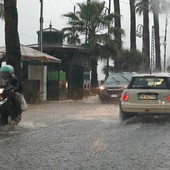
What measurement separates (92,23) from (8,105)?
24.4 m

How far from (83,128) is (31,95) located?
1068 cm

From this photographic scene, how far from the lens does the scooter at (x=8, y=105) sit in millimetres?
13367

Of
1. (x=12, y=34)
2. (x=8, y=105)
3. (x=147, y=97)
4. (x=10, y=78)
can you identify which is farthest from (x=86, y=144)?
(x=12, y=34)

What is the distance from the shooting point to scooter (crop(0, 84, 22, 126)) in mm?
13367

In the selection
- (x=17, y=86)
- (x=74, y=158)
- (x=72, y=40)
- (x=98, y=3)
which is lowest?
(x=74, y=158)

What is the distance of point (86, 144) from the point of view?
10703mm

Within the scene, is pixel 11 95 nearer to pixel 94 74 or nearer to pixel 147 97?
pixel 147 97

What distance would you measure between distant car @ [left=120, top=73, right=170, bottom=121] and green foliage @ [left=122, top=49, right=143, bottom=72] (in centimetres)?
2711

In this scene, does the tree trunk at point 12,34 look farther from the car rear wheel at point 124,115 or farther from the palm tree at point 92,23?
the palm tree at point 92,23

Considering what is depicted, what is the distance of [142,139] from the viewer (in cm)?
1155

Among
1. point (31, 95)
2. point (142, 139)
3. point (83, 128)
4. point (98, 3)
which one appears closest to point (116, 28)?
point (98, 3)

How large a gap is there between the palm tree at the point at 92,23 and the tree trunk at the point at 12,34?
47.8ft

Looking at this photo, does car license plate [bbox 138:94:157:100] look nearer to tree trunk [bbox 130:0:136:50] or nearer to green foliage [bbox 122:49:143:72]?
green foliage [bbox 122:49:143:72]

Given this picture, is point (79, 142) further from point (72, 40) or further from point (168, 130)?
point (72, 40)
